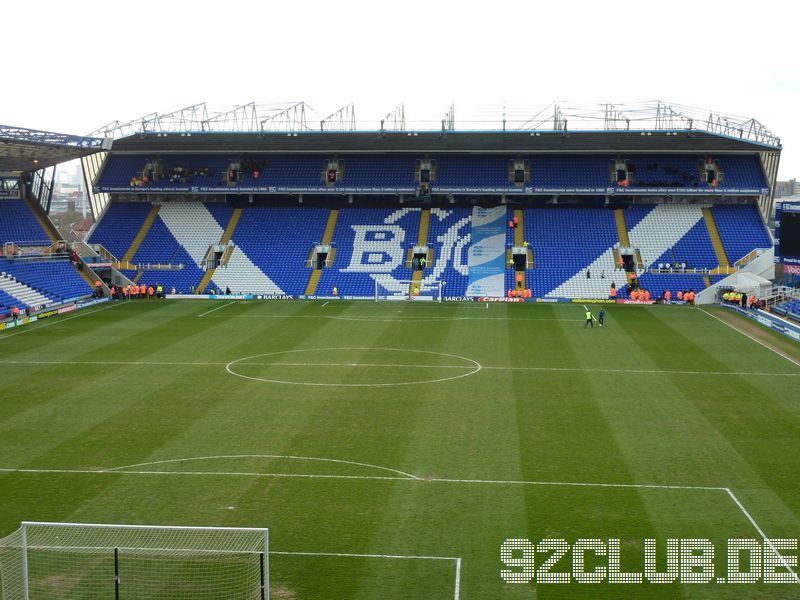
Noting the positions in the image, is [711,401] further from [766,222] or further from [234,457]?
[766,222]

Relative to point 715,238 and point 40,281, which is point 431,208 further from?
point 40,281

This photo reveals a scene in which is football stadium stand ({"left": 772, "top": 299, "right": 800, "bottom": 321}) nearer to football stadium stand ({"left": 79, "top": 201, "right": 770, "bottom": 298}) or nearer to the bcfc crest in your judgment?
football stadium stand ({"left": 79, "top": 201, "right": 770, "bottom": 298})

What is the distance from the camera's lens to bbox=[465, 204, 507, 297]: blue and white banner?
59.0m

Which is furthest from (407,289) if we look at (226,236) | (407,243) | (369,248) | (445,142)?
(226,236)

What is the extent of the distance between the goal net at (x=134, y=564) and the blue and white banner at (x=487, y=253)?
41967 millimetres

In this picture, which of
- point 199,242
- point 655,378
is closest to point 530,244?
point 199,242

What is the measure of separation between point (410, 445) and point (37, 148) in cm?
3755

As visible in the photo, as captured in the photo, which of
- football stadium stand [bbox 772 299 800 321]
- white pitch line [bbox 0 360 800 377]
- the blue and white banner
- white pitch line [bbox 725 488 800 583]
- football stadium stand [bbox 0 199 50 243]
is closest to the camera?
white pitch line [bbox 725 488 800 583]

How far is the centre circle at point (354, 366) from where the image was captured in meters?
33.3

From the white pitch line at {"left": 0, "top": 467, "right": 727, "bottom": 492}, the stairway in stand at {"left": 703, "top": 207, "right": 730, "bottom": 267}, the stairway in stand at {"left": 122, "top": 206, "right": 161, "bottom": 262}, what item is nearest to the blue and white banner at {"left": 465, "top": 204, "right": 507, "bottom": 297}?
the stairway in stand at {"left": 703, "top": 207, "right": 730, "bottom": 267}

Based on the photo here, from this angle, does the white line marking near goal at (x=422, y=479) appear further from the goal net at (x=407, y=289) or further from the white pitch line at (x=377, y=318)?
the goal net at (x=407, y=289)

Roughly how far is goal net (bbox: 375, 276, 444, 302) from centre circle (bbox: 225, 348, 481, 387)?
62.5 ft

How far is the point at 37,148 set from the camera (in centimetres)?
5241

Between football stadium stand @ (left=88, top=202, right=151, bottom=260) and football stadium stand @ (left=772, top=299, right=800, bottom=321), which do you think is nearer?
football stadium stand @ (left=772, top=299, right=800, bottom=321)
